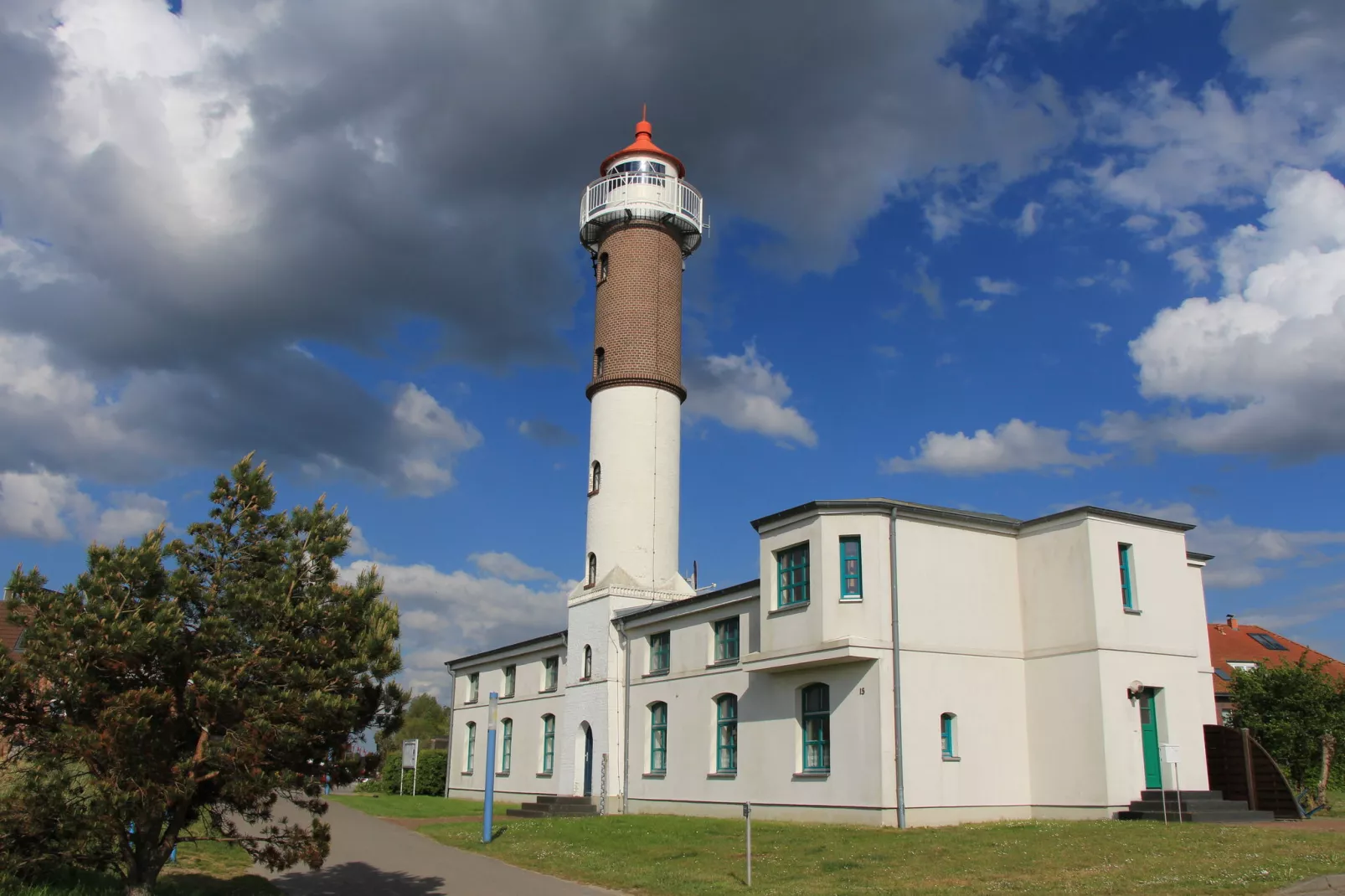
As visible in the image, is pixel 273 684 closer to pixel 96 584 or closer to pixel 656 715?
pixel 96 584

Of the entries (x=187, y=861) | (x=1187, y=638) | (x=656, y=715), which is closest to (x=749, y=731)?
(x=656, y=715)

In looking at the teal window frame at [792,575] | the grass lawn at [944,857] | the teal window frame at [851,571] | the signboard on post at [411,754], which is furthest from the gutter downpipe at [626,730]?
the signboard on post at [411,754]

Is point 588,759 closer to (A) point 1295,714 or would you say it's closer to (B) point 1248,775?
(B) point 1248,775

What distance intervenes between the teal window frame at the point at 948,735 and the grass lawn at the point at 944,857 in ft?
5.15

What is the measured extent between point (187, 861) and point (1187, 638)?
19866 millimetres

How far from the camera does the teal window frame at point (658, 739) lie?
90.5ft

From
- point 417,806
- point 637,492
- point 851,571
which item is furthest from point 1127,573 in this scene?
point 417,806

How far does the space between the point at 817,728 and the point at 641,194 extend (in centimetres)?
1776

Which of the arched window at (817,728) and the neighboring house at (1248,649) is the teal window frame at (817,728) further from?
the neighboring house at (1248,649)

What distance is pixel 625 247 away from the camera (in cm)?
3231

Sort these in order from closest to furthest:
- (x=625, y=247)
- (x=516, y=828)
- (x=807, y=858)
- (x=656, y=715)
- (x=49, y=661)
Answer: (x=49, y=661), (x=807, y=858), (x=516, y=828), (x=656, y=715), (x=625, y=247)

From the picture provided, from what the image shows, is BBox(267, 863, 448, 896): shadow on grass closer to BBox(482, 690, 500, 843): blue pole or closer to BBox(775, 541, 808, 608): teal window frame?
BBox(482, 690, 500, 843): blue pole

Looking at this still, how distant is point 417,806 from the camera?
34188 mm

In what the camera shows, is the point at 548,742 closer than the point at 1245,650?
Yes
